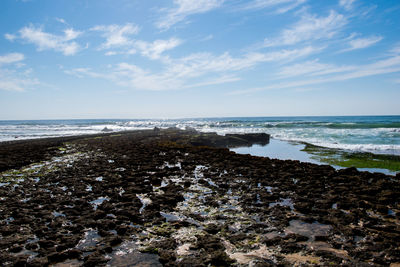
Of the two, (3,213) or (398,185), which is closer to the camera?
(3,213)

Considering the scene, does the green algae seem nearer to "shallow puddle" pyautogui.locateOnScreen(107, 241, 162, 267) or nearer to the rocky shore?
the rocky shore

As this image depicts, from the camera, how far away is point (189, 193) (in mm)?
9148

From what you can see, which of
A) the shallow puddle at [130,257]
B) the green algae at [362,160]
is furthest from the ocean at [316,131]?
the shallow puddle at [130,257]

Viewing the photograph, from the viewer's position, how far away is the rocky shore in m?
4.82

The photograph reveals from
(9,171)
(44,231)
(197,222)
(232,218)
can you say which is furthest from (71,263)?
(9,171)

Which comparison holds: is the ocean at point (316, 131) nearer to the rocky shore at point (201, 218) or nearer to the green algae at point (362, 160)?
the green algae at point (362, 160)

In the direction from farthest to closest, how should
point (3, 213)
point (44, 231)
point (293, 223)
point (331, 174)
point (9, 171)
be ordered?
point (9, 171), point (331, 174), point (3, 213), point (293, 223), point (44, 231)

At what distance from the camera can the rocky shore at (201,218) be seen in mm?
4816

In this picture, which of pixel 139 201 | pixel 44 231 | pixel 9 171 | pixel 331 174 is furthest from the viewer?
pixel 9 171

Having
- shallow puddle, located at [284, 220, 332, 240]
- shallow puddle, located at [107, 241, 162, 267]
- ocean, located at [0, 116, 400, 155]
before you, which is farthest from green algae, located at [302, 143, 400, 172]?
shallow puddle, located at [107, 241, 162, 267]

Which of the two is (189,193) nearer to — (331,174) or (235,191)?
(235,191)

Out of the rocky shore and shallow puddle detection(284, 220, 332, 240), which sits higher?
the rocky shore

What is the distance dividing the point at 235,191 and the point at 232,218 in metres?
2.61

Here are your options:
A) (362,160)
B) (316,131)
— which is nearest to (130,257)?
(362,160)
